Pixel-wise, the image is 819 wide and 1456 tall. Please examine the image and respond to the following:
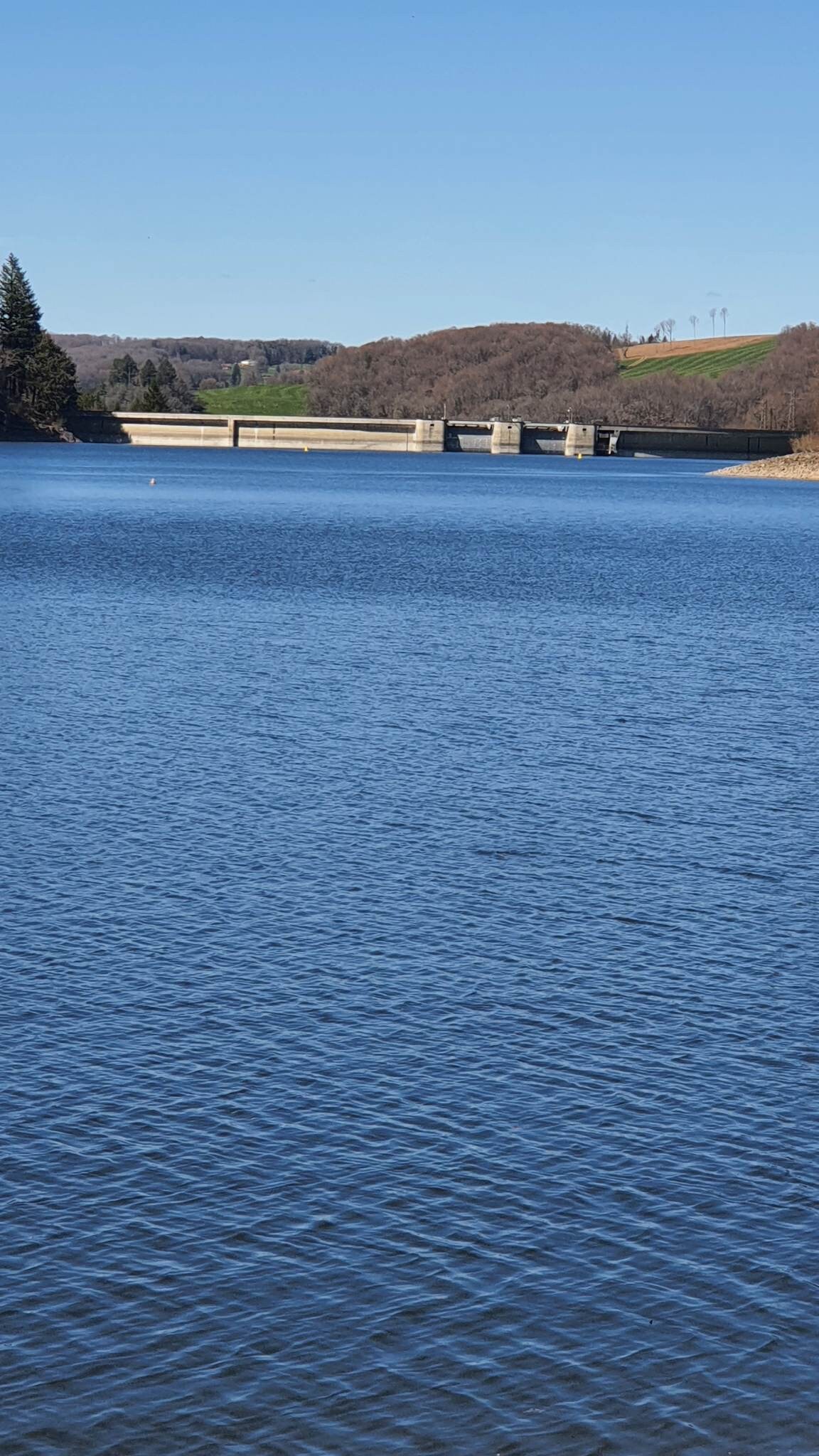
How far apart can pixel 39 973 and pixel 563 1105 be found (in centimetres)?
549

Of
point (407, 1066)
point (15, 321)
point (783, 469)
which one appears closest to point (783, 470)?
point (783, 469)

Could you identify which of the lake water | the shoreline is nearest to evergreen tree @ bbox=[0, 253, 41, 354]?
the shoreline

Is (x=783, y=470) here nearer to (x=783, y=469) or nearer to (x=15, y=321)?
(x=783, y=469)

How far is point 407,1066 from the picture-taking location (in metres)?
14.9

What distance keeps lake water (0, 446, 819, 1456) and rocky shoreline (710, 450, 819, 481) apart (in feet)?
505

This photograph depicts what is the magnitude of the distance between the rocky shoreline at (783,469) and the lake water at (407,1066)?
505 ft

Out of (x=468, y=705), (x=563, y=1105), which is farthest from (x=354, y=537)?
(x=563, y=1105)

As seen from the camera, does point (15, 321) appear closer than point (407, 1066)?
No

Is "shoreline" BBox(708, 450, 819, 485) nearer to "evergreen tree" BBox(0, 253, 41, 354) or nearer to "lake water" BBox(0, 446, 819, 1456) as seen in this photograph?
"evergreen tree" BBox(0, 253, 41, 354)

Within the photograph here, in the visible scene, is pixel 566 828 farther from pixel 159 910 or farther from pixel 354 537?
pixel 354 537

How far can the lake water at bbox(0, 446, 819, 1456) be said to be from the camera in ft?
33.4

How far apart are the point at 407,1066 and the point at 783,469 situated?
18250cm

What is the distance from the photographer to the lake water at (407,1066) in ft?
33.4

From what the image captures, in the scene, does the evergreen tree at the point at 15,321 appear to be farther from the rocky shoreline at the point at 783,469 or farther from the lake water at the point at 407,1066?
the lake water at the point at 407,1066
